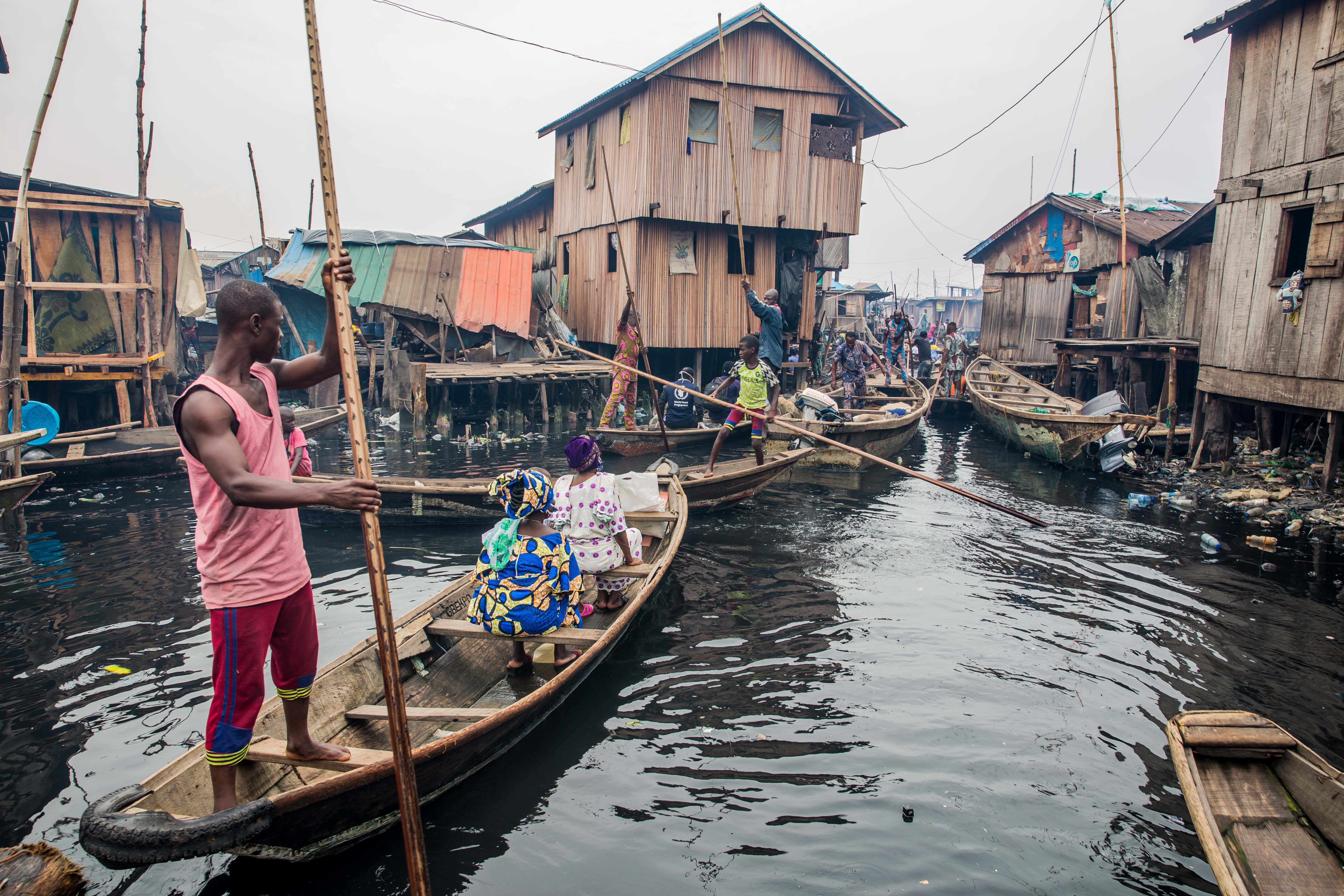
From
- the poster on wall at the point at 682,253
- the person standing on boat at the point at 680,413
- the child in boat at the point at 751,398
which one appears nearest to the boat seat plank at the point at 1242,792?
the child in boat at the point at 751,398

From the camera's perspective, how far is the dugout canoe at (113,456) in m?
9.57

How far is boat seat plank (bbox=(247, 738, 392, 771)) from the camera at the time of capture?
302cm

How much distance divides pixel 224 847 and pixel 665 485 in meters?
5.75

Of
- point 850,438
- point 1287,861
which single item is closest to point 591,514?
point 1287,861

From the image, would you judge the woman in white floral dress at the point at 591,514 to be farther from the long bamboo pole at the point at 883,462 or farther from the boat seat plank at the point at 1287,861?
the boat seat plank at the point at 1287,861

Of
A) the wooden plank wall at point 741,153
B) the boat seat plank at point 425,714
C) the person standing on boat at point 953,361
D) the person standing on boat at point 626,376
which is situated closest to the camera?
the boat seat plank at point 425,714

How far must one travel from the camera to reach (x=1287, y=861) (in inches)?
116

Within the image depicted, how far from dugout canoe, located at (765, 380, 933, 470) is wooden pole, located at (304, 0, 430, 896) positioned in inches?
330

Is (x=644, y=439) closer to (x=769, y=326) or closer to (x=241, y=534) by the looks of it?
(x=769, y=326)

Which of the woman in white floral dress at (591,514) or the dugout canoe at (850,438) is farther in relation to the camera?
the dugout canoe at (850,438)

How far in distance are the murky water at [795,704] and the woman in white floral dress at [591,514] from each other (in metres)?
0.73

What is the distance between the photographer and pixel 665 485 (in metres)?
8.09

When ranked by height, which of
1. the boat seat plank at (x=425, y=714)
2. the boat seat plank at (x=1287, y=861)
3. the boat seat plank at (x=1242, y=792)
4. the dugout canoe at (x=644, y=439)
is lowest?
the boat seat plank at (x=1287, y=861)

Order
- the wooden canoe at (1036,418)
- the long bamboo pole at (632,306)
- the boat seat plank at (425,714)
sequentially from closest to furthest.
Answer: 1. the boat seat plank at (425,714)
2. the long bamboo pole at (632,306)
3. the wooden canoe at (1036,418)
